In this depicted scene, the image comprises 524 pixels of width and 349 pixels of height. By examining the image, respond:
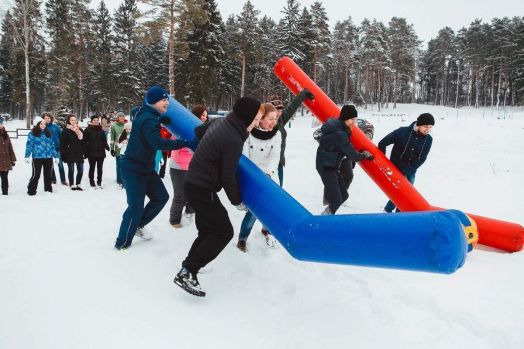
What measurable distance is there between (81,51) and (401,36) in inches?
1868

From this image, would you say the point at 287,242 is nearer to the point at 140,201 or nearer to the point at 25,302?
the point at 140,201

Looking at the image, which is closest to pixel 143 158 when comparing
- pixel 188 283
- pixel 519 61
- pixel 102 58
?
pixel 188 283

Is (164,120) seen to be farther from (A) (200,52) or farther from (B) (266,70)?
(B) (266,70)

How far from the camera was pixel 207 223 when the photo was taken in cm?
328

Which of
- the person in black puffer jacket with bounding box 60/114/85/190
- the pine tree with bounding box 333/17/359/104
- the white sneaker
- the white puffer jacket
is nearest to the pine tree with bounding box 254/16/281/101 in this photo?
the pine tree with bounding box 333/17/359/104

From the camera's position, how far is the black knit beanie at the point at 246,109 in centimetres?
316

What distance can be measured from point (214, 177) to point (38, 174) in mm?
6891

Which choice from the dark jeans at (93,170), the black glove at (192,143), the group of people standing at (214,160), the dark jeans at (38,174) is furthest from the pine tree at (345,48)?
the black glove at (192,143)

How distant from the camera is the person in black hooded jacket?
512 cm

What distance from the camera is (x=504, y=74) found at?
54.5 m

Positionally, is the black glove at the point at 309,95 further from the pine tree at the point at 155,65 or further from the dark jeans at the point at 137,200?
the pine tree at the point at 155,65

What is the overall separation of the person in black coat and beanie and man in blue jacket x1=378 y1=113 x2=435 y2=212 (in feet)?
11.1

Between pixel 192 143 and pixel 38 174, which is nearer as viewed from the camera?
pixel 192 143

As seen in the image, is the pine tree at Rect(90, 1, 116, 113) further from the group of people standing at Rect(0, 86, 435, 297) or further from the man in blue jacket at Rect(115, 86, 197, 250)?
the man in blue jacket at Rect(115, 86, 197, 250)
